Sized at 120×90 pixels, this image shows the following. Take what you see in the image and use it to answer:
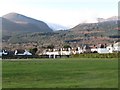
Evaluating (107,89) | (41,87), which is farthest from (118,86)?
(41,87)

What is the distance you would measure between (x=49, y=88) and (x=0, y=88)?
271 centimetres

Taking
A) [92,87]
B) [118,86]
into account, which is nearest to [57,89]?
[92,87]

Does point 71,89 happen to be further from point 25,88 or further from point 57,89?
point 25,88

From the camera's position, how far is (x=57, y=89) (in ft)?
68.6

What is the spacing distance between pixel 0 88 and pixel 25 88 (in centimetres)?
139

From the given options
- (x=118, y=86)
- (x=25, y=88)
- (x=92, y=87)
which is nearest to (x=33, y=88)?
(x=25, y=88)

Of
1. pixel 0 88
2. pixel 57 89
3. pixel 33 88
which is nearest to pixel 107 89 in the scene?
pixel 57 89

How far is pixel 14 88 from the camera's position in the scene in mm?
21406

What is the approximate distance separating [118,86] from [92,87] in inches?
58.3

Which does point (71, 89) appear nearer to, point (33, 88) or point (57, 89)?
point (57, 89)

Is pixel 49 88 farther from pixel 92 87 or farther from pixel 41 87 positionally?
pixel 92 87

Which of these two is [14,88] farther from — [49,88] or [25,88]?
[49,88]

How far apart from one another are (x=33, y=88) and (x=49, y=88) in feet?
2.93

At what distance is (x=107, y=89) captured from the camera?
68.6 feet
